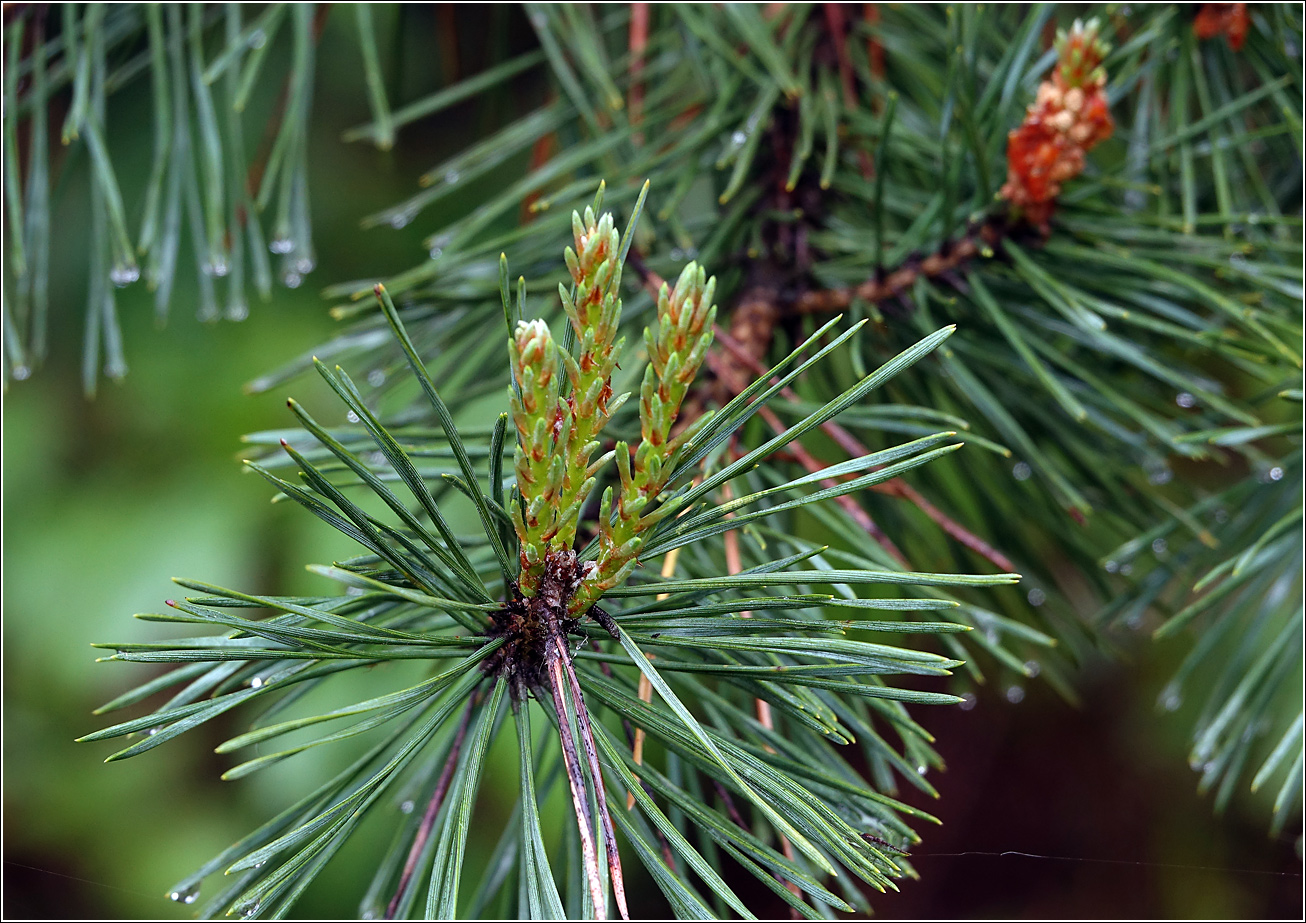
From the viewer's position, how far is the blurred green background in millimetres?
687

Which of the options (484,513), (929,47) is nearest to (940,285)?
(929,47)

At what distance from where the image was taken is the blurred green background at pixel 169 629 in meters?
0.69

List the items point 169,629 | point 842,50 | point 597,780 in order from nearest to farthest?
point 597,780 → point 842,50 → point 169,629

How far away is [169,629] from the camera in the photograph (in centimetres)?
70

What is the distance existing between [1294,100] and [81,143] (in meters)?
0.61

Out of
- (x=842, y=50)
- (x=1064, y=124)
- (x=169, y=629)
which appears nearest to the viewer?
(x=1064, y=124)

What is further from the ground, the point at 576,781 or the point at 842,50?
the point at 842,50

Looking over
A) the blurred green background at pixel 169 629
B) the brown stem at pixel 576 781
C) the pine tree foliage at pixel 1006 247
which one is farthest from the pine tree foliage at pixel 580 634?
the blurred green background at pixel 169 629

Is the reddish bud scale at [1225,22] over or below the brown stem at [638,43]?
below

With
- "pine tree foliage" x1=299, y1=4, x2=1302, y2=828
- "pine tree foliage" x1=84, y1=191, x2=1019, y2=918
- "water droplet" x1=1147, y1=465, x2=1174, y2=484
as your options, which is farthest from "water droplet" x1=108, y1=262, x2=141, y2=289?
"water droplet" x1=1147, y1=465, x2=1174, y2=484

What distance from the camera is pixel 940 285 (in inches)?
15.0

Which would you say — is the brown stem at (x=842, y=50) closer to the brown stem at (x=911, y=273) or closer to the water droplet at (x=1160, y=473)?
the brown stem at (x=911, y=273)

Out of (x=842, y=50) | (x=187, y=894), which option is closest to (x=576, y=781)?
(x=187, y=894)

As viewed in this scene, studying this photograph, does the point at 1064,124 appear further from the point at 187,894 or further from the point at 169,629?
the point at 169,629
